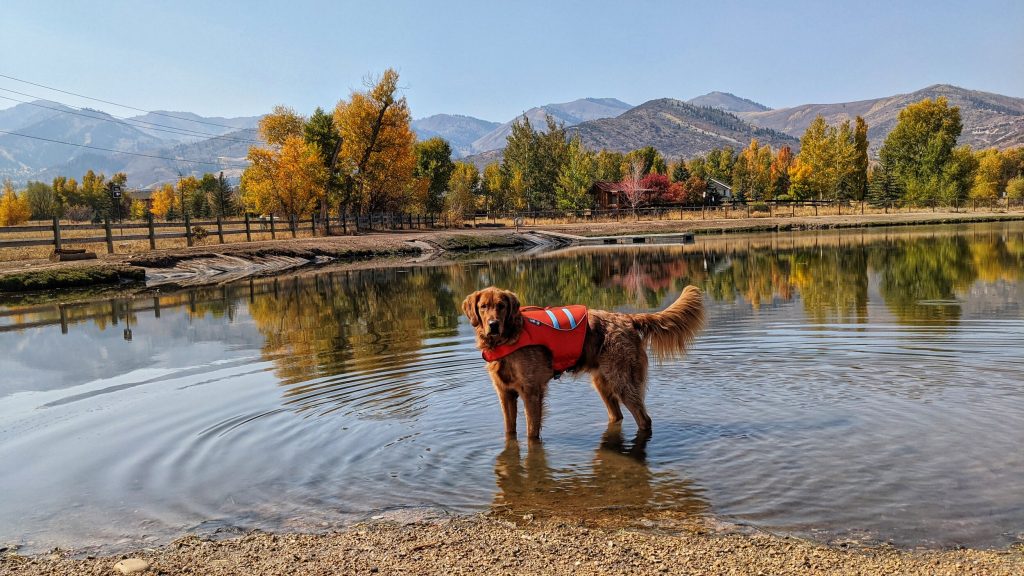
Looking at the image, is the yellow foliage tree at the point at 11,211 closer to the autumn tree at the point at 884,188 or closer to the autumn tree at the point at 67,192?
the autumn tree at the point at 67,192

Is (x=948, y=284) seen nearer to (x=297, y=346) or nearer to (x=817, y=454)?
(x=817, y=454)

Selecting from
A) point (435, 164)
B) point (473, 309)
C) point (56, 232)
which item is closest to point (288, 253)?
point (56, 232)

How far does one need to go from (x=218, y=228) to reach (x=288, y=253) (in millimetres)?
12728

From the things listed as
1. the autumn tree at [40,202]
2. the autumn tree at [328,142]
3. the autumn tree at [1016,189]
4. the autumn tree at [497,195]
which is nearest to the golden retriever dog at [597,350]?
the autumn tree at [328,142]

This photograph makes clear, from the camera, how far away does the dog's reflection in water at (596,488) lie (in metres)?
6.02

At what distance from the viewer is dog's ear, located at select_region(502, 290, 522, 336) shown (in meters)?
7.87

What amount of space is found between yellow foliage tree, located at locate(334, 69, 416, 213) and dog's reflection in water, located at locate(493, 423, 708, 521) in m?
65.8

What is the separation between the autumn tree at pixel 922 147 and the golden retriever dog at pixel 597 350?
103 metres

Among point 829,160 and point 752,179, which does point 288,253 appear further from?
point 752,179

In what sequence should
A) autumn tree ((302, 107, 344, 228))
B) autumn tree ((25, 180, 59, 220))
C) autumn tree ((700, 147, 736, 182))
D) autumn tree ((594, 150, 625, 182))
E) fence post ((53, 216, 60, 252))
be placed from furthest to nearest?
autumn tree ((700, 147, 736, 182))
autumn tree ((25, 180, 59, 220))
autumn tree ((594, 150, 625, 182))
autumn tree ((302, 107, 344, 228))
fence post ((53, 216, 60, 252))

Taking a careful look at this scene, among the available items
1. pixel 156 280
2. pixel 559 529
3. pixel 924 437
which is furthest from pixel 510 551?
pixel 156 280

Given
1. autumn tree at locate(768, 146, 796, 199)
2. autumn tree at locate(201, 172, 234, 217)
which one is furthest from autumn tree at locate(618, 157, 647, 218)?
autumn tree at locate(201, 172, 234, 217)

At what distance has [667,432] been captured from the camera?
327 inches

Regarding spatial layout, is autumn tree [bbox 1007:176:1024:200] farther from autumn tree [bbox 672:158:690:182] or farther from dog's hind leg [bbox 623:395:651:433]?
dog's hind leg [bbox 623:395:651:433]
